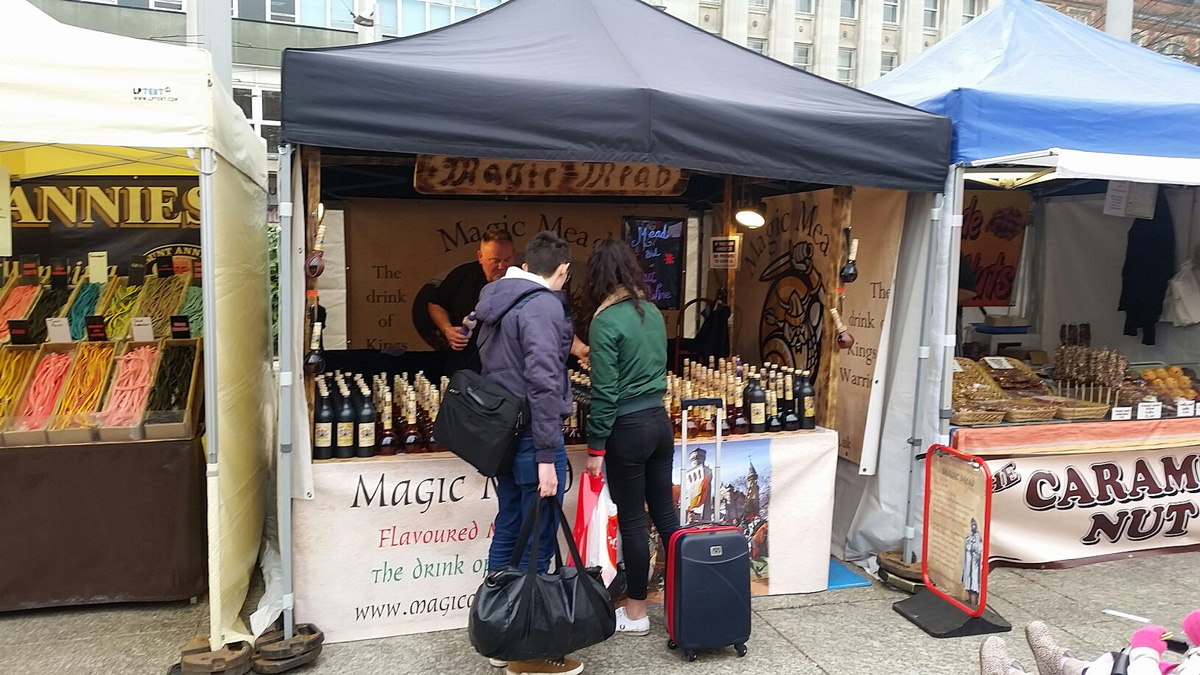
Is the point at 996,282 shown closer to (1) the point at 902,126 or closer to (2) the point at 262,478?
(1) the point at 902,126

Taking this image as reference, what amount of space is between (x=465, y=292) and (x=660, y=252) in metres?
1.55

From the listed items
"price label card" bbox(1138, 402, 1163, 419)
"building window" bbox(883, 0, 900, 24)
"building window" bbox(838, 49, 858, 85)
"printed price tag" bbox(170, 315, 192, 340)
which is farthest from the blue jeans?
"building window" bbox(883, 0, 900, 24)

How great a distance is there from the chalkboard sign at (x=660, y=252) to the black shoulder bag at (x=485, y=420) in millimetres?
3166

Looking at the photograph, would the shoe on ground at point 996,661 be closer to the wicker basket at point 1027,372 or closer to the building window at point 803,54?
the wicker basket at point 1027,372

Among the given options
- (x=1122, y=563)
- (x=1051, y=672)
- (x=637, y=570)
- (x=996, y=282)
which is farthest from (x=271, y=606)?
(x=996, y=282)

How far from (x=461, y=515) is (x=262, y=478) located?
1.32 metres

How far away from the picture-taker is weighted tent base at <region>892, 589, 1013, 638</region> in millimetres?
3852

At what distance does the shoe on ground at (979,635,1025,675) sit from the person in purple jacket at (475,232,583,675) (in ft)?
5.16

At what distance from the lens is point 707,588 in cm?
347

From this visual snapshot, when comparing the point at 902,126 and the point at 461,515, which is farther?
Answer: the point at 902,126

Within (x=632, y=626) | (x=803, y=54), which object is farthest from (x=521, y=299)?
(x=803, y=54)

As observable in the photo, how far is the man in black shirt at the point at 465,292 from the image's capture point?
4734mm

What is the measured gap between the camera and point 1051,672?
2.36 m

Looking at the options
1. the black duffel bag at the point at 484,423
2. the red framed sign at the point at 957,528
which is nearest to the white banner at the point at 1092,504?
the red framed sign at the point at 957,528
